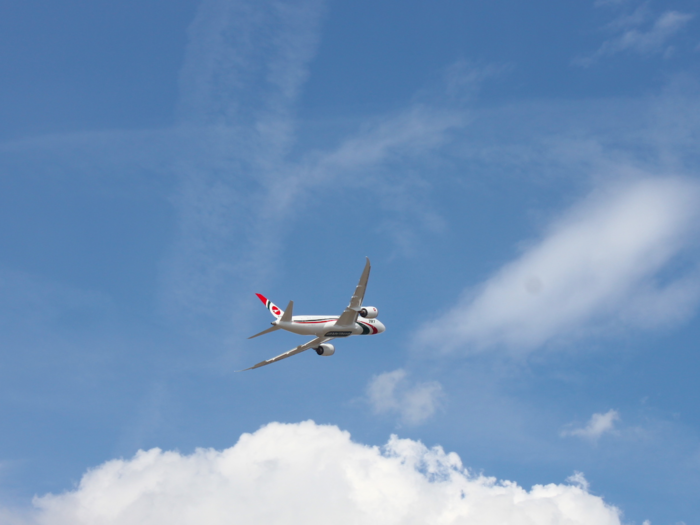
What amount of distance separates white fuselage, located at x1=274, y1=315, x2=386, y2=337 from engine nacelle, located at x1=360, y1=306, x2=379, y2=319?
1.52 meters

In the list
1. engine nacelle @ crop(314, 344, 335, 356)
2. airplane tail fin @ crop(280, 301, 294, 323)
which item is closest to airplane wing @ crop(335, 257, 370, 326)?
airplane tail fin @ crop(280, 301, 294, 323)

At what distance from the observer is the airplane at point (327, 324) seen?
265 feet

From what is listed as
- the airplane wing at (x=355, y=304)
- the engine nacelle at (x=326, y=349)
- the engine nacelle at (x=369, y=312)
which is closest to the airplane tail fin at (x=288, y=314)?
the airplane wing at (x=355, y=304)

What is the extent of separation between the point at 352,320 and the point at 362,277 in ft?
27.5

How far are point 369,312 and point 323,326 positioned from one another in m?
6.02

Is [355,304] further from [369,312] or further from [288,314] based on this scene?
[288,314]

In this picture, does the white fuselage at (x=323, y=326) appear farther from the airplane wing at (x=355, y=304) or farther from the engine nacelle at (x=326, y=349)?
the engine nacelle at (x=326, y=349)

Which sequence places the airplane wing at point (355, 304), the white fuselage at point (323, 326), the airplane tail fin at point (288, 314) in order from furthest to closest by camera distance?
the white fuselage at point (323, 326) < the airplane tail fin at point (288, 314) < the airplane wing at point (355, 304)

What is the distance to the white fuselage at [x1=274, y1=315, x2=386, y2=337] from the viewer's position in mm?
83062

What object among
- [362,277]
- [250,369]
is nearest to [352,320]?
[362,277]

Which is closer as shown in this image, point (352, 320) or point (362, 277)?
point (362, 277)

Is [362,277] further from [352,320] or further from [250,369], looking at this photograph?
→ [250,369]

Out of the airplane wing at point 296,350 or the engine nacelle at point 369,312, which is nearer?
the engine nacelle at point 369,312

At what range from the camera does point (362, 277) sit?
77.3 meters
